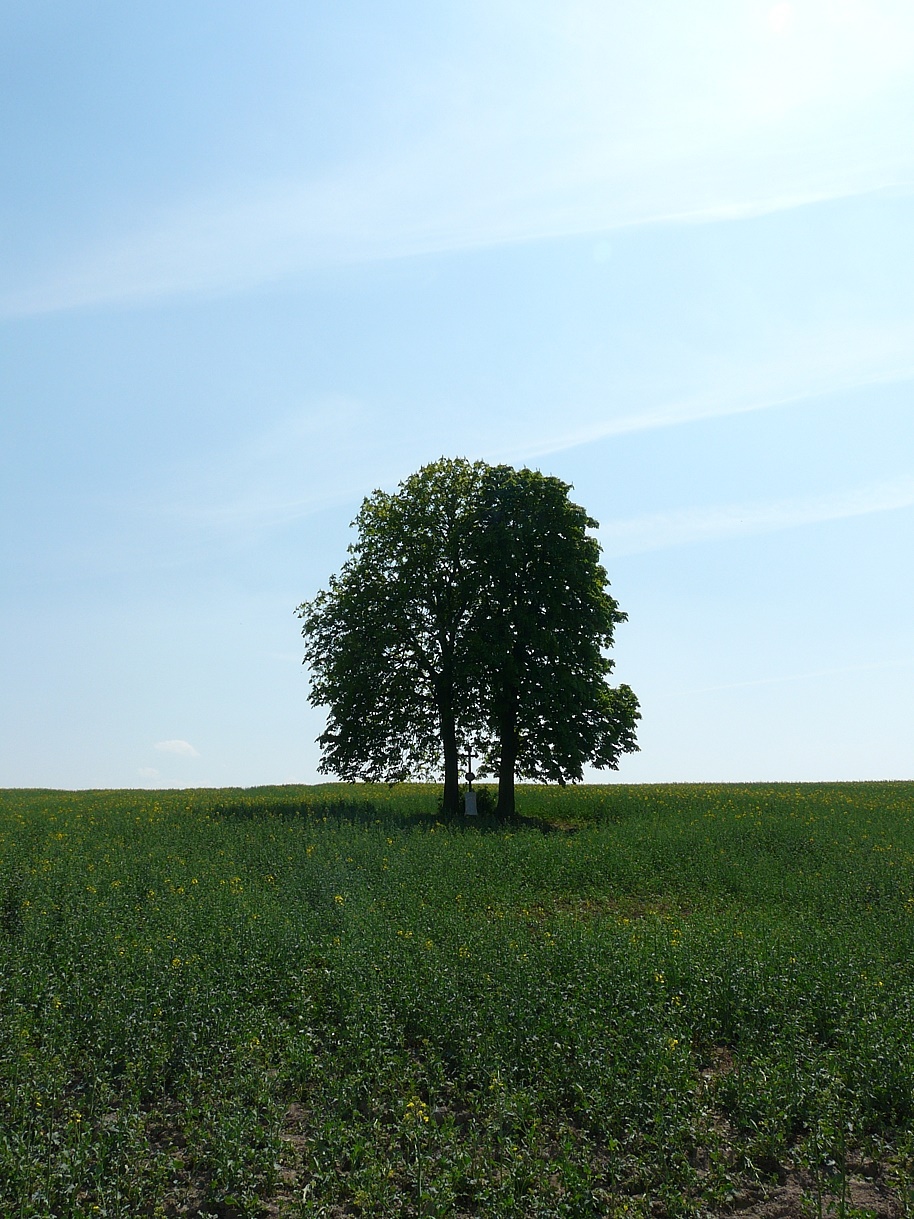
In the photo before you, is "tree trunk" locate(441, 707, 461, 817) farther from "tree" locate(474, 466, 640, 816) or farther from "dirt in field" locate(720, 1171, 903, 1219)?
"dirt in field" locate(720, 1171, 903, 1219)

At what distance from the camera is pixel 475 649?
27.0m

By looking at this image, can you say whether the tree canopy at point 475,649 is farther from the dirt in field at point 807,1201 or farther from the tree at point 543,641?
the dirt in field at point 807,1201

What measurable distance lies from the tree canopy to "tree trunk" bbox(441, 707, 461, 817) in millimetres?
48

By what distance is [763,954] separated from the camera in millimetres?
10930

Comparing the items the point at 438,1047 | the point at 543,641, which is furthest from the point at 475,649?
the point at 438,1047

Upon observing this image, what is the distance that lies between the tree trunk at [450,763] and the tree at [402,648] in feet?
0.11

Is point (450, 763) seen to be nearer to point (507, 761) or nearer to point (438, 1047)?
point (507, 761)

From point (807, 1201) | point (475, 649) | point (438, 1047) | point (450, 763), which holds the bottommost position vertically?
point (807, 1201)

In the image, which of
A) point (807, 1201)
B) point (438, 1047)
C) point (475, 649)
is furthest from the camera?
point (475, 649)

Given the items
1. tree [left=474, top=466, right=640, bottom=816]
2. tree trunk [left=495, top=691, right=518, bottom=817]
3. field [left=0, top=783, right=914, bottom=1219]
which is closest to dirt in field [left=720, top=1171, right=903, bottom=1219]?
field [left=0, top=783, right=914, bottom=1219]

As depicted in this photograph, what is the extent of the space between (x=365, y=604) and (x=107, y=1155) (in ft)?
74.7

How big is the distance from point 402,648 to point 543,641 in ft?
16.3

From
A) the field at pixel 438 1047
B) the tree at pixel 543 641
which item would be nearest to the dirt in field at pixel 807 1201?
the field at pixel 438 1047

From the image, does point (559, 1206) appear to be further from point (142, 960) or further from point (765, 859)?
point (765, 859)
